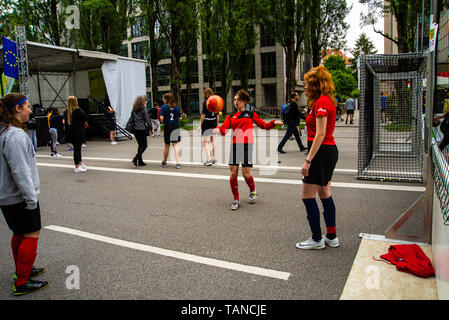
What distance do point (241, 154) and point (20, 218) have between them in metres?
3.45

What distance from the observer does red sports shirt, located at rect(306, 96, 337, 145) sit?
388 cm

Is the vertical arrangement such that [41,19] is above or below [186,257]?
above

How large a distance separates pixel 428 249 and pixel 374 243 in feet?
1.85

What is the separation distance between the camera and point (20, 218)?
342cm

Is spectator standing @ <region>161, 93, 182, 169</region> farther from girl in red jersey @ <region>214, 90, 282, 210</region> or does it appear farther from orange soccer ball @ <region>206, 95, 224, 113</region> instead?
girl in red jersey @ <region>214, 90, 282, 210</region>

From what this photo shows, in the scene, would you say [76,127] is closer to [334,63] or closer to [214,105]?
[214,105]

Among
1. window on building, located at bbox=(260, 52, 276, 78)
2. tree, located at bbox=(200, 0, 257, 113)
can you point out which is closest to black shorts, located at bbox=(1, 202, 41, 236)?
tree, located at bbox=(200, 0, 257, 113)

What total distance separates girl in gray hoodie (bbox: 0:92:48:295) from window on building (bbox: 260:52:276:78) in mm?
47479

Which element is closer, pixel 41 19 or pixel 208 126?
pixel 208 126

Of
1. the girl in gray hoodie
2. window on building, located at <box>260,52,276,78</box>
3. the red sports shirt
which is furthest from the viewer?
window on building, located at <box>260,52,276,78</box>

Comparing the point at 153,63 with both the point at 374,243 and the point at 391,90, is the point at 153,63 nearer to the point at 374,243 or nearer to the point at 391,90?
the point at 391,90

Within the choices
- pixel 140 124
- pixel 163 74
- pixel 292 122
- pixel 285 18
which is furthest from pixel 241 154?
pixel 163 74
